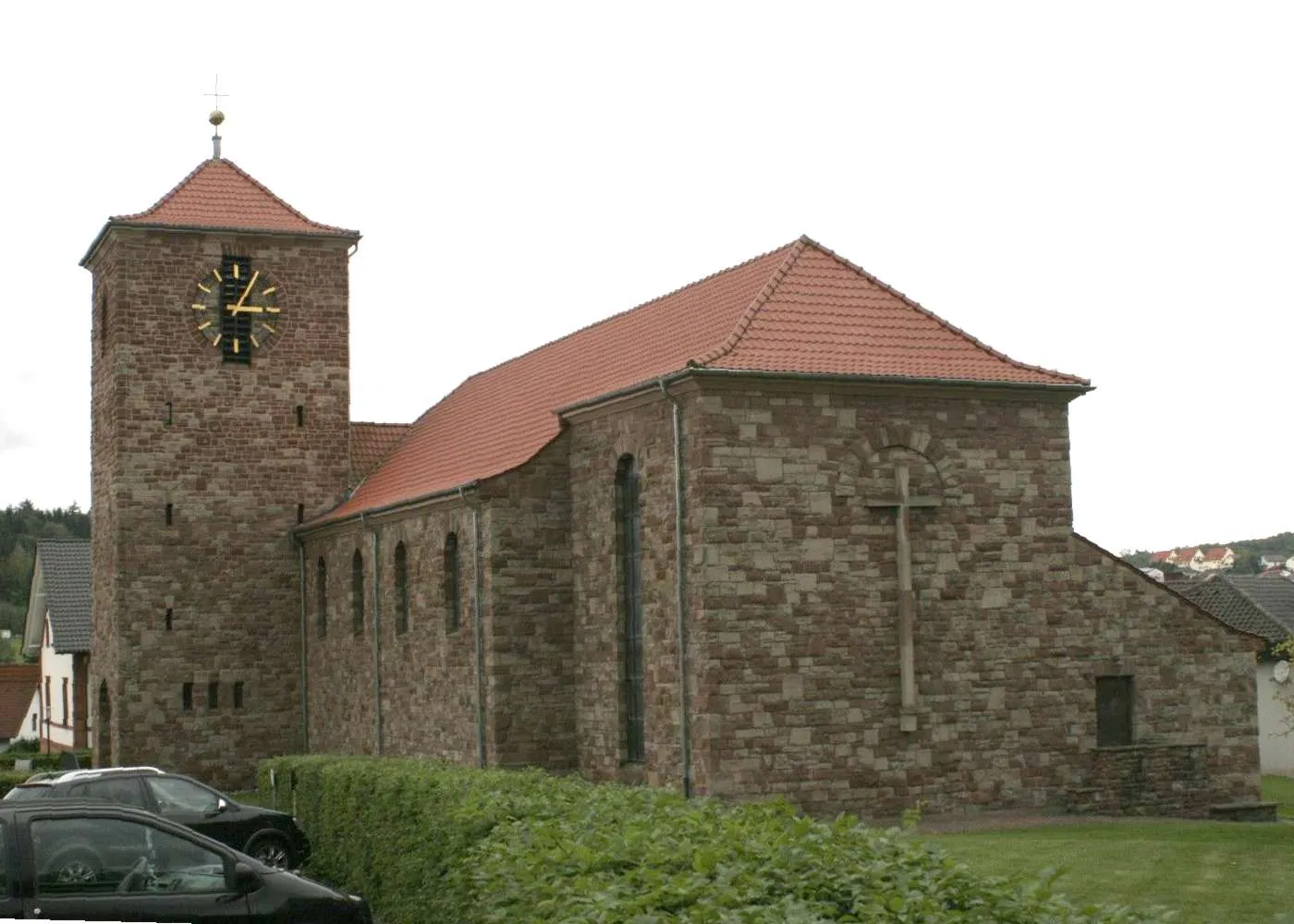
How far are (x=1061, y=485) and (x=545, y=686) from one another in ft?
27.4

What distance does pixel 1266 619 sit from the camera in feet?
159

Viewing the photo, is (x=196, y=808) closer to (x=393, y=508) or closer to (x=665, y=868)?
(x=393, y=508)

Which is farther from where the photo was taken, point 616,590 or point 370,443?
point 370,443

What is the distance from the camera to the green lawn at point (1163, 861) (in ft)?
52.1

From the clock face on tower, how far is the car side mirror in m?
27.5

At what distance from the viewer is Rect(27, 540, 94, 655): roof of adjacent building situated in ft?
172

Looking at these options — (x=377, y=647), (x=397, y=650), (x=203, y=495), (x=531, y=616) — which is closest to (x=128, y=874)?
(x=531, y=616)

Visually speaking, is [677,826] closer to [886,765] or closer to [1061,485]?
[886,765]

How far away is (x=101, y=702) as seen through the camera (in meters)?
39.4

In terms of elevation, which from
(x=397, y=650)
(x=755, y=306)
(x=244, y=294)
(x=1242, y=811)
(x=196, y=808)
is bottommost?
(x=1242, y=811)

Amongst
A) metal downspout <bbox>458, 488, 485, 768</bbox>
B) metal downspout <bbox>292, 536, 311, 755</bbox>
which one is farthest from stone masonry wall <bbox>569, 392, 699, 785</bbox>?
metal downspout <bbox>292, 536, 311, 755</bbox>

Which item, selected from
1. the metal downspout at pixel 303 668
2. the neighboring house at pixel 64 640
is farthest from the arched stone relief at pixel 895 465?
the neighboring house at pixel 64 640

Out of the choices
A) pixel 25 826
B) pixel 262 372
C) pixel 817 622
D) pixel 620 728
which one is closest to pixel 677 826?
pixel 25 826

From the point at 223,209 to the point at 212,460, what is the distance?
223 inches
